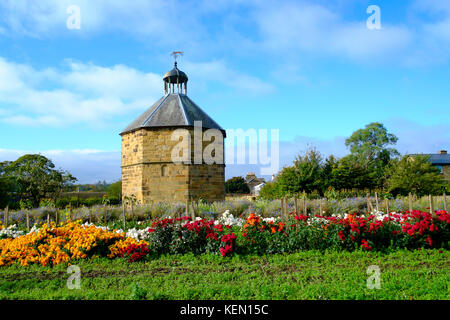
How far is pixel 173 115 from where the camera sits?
19.0 m

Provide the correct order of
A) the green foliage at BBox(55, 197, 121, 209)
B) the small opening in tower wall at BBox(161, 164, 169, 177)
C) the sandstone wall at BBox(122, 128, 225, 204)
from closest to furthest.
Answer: the sandstone wall at BBox(122, 128, 225, 204), the small opening in tower wall at BBox(161, 164, 169, 177), the green foliage at BBox(55, 197, 121, 209)

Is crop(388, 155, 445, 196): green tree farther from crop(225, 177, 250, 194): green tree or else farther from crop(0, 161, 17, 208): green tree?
crop(225, 177, 250, 194): green tree

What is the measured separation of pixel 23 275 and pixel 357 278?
18.9 feet

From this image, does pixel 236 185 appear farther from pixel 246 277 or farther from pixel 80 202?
pixel 246 277

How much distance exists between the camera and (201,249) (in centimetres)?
720

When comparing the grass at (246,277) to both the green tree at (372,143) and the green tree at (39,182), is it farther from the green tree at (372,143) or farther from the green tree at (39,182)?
the green tree at (372,143)

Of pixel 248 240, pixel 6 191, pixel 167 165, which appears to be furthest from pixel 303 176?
pixel 6 191

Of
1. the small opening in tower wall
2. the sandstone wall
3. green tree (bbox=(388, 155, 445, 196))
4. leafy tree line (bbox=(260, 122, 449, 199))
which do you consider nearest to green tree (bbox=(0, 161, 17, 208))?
the sandstone wall

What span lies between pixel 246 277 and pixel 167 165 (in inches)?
529

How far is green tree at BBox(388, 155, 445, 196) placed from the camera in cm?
2153


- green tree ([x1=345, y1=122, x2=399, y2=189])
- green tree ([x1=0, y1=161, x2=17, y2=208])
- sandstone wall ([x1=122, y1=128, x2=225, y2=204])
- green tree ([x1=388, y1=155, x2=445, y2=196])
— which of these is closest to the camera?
sandstone wall ([x1=122, y1=128, x2=225, y2=204])

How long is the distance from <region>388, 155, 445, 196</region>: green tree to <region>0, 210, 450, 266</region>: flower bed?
15.8m

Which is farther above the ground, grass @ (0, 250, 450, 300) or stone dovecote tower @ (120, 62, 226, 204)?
stone dovecote tower @ (120, 62, 226, 204)

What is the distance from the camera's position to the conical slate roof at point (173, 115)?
18.5 meters
